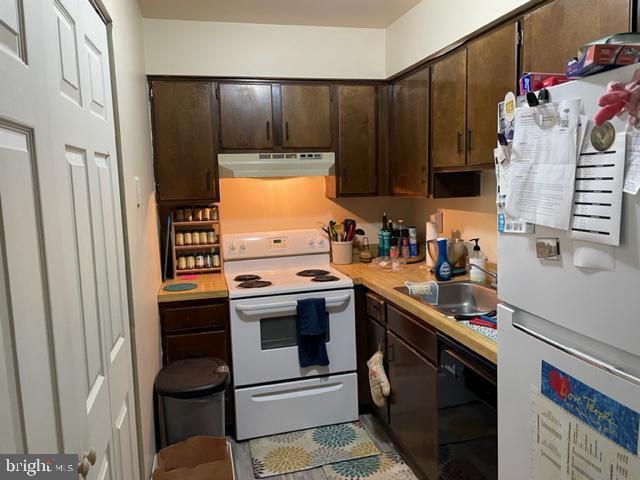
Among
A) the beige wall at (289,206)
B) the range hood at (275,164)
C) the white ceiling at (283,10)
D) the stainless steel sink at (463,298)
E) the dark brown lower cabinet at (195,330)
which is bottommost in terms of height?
the dark brown lower cabinet at (195,330)

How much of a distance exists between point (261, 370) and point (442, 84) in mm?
1916

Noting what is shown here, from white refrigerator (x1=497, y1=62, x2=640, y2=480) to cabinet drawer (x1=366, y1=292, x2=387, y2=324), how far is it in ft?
4.09

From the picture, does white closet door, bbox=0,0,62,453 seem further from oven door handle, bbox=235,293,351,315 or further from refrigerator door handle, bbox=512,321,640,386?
oven door handle, bbox=235,293,351,315

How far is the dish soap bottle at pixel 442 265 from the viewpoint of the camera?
8.82 feet

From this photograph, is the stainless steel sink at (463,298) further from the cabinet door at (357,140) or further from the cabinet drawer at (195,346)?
the cabinet drawer at (195,346)

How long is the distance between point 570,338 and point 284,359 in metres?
1.95

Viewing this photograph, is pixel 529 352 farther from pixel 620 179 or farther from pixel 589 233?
pixel 620 179

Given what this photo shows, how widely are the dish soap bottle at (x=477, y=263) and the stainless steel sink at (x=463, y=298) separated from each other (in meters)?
0.05

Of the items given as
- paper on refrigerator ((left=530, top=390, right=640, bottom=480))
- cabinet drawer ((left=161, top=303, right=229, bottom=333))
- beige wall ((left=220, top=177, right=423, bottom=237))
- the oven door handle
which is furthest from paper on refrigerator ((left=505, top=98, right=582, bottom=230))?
beige wall ((left=220, top=177, right=423, bottom=237))

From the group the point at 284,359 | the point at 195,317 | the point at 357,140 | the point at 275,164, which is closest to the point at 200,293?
the point at 195,317

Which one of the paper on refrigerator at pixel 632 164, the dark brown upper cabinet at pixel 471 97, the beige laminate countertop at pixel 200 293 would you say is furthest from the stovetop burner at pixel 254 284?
the paper on refrigerator at pixel 632 164

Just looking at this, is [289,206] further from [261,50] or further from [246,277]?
[261,50]

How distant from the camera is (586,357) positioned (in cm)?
108

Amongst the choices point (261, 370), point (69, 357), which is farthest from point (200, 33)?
point (69, 357)
